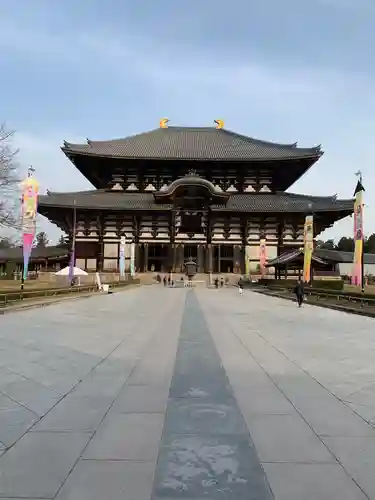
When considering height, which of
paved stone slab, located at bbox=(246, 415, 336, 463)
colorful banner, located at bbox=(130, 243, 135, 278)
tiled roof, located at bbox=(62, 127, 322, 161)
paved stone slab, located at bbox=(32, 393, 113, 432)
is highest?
tiled roof, located at bbox=(62, 127, 322, 161)

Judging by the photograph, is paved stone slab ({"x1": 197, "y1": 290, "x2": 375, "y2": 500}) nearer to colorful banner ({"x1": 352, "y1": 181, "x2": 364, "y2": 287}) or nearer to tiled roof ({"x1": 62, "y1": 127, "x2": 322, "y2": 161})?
colorful banner ({"x1": 352, "y1": 181, "x2": 364, "y2": 287})

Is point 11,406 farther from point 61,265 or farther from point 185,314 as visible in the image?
point 61,265

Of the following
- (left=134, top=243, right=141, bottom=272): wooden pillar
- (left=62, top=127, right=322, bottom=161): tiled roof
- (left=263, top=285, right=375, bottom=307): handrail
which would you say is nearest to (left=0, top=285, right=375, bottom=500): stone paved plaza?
(left=263, top=285, right=375, bottom=307): handrail

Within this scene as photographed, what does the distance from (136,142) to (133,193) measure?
8267 millimetres

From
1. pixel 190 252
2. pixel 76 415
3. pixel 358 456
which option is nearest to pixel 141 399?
pixel 76 415

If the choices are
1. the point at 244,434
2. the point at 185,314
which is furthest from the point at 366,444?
the point at 185,314

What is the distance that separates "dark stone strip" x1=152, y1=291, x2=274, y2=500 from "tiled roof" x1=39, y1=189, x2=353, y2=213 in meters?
46.6

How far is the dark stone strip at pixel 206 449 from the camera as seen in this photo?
10.9 ft

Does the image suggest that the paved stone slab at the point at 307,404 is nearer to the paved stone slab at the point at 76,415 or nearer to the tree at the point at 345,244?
the paved stone slab at the point at 76,415

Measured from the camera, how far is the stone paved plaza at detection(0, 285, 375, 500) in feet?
11.2

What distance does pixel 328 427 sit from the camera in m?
4.73

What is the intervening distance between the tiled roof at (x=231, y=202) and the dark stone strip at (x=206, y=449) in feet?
153

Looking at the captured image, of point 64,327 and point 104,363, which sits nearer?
point 104,363

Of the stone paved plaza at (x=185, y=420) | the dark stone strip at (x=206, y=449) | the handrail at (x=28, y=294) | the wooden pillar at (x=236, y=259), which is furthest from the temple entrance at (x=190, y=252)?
the dark stone strip at (x=206, y=449)
